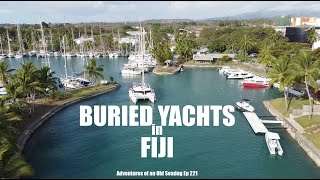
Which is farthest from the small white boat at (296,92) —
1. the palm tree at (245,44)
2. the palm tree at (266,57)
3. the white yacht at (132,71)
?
the palm tree at (245,44)

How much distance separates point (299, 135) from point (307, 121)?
15.6 feet

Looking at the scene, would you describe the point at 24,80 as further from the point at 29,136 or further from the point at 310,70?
the point at 310,70

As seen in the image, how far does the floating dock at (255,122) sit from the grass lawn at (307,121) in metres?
5.35

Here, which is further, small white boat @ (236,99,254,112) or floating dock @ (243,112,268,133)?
small white boat @ (236,99,254,112)

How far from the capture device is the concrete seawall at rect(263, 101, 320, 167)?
41903 mm

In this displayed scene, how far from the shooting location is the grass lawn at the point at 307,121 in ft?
164

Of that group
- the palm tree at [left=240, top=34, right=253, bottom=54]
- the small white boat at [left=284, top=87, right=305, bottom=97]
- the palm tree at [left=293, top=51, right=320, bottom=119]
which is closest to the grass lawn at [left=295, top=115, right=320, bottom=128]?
the palm tree at [left=293, top=51, right=320, bottom=119]

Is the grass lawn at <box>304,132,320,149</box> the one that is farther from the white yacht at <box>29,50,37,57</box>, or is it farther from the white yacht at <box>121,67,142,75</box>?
the white yacht at <box>29,50,37,57</box>

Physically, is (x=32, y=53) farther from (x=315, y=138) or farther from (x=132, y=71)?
(x=315, y=138)

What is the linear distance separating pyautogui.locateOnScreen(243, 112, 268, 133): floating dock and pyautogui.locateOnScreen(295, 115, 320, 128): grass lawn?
17.6 feet

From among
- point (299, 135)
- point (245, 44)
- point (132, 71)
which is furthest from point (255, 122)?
point (245, 44)

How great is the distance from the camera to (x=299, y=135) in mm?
47656

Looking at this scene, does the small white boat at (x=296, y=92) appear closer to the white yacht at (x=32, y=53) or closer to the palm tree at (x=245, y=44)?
the palm tree at (x=245, y=44)

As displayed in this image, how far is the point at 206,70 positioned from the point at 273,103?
5118 centimetres
